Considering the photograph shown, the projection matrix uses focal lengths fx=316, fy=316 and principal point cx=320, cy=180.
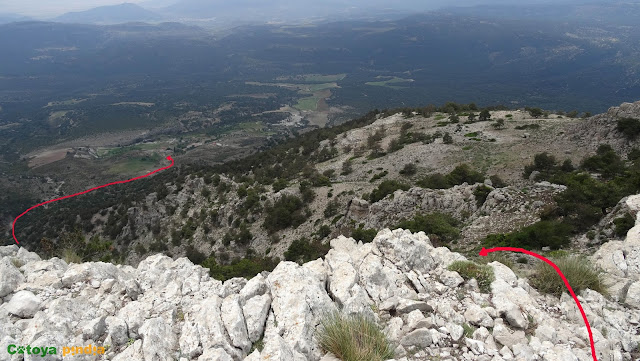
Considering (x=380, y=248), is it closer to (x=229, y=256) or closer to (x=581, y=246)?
(x=581, y=246)

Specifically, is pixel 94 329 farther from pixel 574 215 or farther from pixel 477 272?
pixel 574 215

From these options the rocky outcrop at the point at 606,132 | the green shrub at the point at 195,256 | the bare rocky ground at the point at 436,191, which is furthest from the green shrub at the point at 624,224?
the green shrub at the point at 195,256

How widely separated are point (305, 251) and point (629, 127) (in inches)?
1266

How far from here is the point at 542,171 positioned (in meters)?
27.0

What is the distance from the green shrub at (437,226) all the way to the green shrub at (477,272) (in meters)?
9.17

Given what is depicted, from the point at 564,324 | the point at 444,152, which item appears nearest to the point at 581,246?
the point at 564,324

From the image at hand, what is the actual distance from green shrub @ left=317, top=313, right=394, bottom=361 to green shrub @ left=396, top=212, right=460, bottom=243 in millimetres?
12972

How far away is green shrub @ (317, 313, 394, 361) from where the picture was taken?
18.4 feet

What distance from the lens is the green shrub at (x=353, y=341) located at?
18.4ft

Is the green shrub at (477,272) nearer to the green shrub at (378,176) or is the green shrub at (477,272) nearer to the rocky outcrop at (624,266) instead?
the rocky outcrop at (624,266)

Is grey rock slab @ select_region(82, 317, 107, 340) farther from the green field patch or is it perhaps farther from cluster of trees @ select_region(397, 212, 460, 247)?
the green field patch

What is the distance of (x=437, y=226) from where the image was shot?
64.5ft

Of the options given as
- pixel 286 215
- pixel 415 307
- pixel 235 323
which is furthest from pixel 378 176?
pixel 235 323

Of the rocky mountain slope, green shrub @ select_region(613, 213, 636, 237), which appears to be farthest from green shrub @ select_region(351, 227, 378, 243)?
green shrub @ select_region(613, 213, 636, 237)
